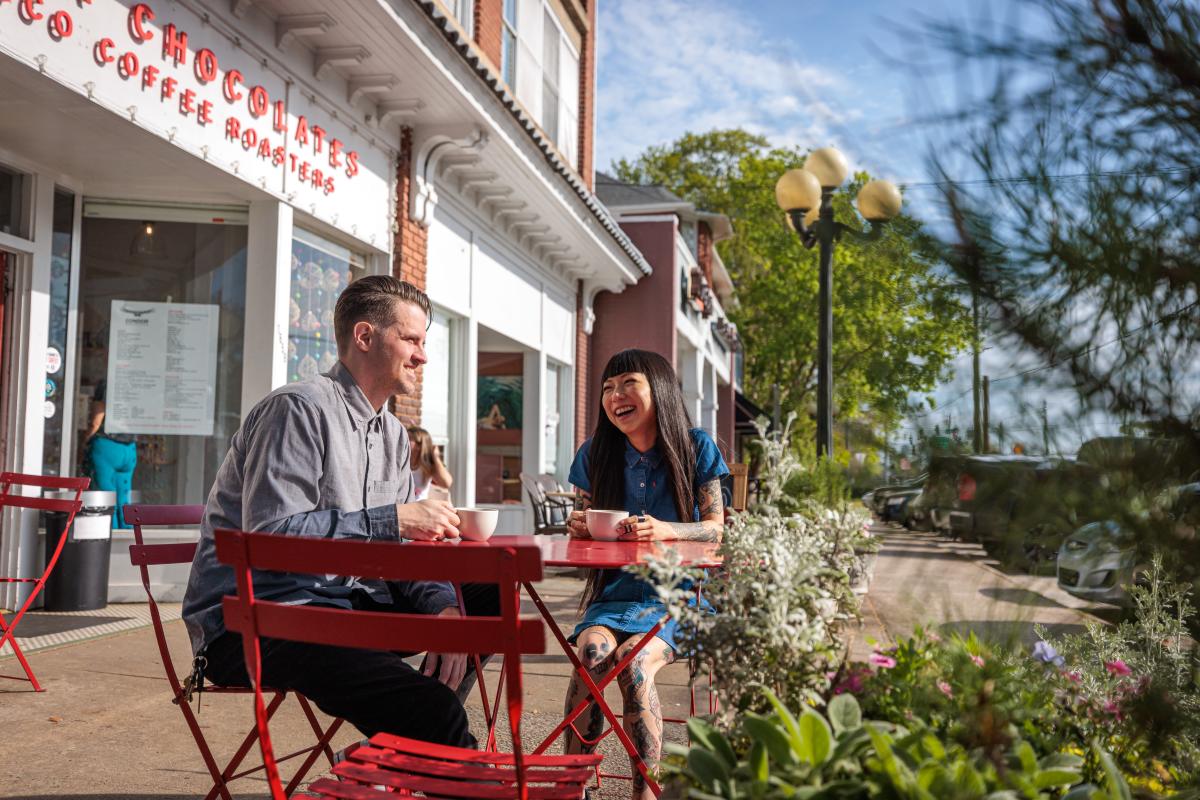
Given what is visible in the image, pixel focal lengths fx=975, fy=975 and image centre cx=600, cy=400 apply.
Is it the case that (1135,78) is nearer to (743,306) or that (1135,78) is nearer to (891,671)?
(891,671)

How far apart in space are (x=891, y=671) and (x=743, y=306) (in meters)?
38.9

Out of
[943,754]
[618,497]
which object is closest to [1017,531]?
[943,754]

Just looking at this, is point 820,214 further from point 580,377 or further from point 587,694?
point 580,377

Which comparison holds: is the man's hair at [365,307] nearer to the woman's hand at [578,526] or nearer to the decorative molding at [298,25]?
the woman's hand at [578,526]

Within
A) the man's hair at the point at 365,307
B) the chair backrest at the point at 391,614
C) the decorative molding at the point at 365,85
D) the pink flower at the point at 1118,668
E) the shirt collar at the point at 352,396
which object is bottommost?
the pink flower at the point at 1118,668

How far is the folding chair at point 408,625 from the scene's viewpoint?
170 centimetres

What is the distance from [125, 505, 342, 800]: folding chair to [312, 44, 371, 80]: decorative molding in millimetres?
4894

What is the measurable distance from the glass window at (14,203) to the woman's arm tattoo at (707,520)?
5209mm

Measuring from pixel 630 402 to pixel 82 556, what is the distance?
4835mm

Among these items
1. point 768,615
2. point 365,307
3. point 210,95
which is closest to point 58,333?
point 210,95

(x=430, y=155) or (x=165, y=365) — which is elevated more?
(x=430, y=155)

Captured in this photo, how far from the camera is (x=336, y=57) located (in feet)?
24.1

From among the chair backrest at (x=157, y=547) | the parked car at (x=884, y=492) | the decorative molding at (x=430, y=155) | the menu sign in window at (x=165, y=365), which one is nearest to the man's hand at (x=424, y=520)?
the chair backrest at (x=157, y=547)

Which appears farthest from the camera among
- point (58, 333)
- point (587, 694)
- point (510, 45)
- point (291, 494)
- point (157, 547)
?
point (510, 45)
